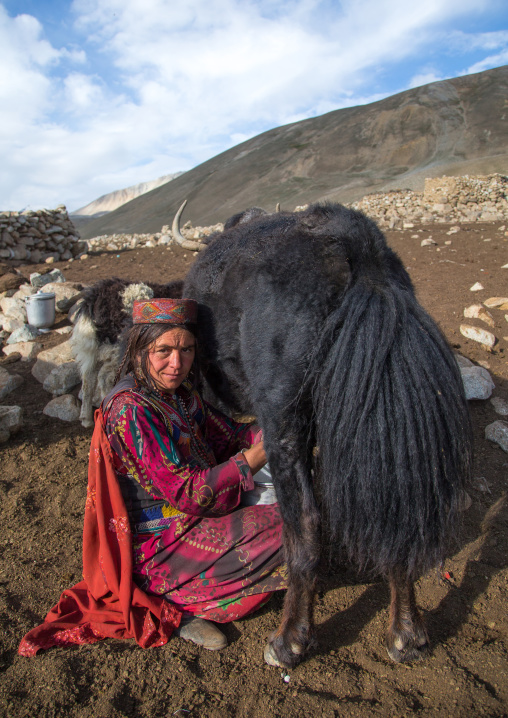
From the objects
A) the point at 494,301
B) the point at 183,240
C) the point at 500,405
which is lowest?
the point at 500,405

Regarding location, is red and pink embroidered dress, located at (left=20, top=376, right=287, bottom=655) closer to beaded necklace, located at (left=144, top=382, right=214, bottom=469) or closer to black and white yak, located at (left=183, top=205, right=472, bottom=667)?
beaded necklace, located at (left=144, top=382, right=214, bottom=469)

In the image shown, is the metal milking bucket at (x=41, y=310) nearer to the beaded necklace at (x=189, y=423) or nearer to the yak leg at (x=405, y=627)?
the beaded necklace at (x=189, y=423)

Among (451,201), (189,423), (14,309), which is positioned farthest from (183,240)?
(451,201)

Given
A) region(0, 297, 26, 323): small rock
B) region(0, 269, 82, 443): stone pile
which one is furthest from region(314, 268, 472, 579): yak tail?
region(0, 297, 26, 323): small rock

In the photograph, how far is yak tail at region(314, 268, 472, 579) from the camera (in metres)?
1.39

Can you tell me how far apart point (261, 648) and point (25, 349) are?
3460 mm

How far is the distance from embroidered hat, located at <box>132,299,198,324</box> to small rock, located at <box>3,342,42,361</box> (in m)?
2.75

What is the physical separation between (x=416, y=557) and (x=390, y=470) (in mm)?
316

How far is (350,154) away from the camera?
33.8m

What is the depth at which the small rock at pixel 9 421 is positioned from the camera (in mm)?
3059

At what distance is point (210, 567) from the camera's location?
1800mm

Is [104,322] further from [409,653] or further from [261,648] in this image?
[409,653]

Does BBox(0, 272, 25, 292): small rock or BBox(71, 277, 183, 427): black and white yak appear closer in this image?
BBox(71, 277, 183, 427): black and white yak

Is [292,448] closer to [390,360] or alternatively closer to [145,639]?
[390,360]
